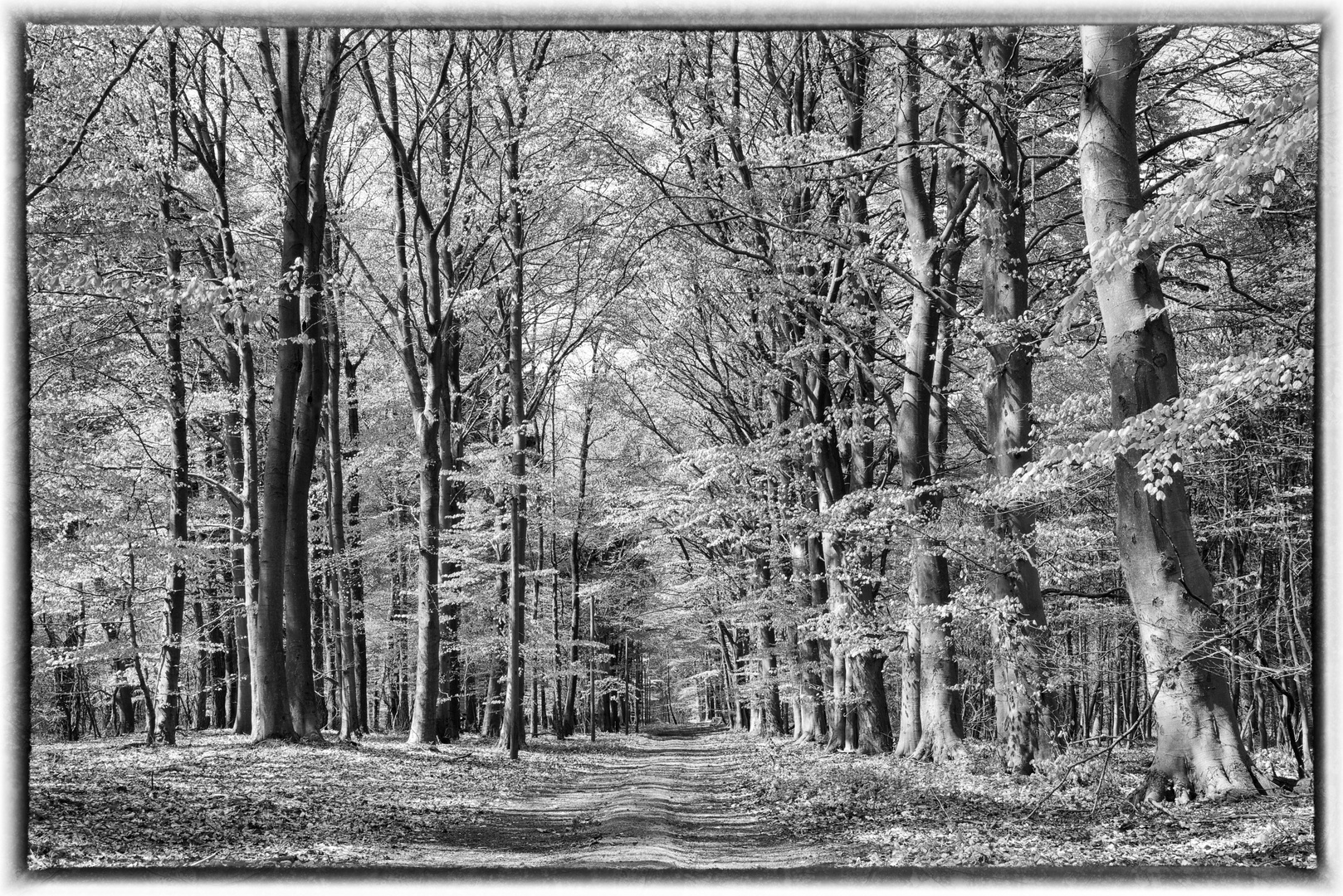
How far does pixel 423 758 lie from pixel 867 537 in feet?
22.6

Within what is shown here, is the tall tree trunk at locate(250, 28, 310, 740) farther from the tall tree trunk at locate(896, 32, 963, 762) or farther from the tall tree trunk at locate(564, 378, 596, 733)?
the tall tree trunk at locate(564, 378, 596, 733)

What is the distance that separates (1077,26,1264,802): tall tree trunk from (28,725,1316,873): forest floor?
1.24 feet

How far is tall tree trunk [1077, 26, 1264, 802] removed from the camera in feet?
20.1

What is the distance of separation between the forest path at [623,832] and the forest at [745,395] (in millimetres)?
106

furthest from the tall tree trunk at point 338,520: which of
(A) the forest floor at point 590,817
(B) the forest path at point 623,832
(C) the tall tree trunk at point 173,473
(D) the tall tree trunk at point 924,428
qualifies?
(D) the tall tree trunk at point 924,428

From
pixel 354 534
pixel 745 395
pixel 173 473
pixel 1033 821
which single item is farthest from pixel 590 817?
pixel 354 534

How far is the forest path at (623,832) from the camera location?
5.63 meters

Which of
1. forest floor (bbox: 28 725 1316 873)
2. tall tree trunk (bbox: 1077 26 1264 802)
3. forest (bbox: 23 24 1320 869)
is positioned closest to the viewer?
forest floor (bbox: 28 725 1316 873)

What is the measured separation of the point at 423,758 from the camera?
42.9 feet

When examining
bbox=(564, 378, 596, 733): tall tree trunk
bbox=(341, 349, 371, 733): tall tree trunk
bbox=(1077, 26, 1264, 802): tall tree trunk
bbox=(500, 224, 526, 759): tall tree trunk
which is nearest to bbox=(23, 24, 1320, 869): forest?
bbox=(1077, 26, 1264, 802): tall tree trunk

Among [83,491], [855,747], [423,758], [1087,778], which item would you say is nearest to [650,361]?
[855,747]

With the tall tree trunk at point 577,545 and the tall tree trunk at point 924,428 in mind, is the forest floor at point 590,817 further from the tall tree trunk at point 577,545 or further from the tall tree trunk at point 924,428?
the tall tree trunk at point 577,545

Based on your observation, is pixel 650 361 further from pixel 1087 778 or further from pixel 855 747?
pixel 1087 778

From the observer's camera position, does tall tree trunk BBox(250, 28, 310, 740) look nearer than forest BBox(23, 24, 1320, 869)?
No
